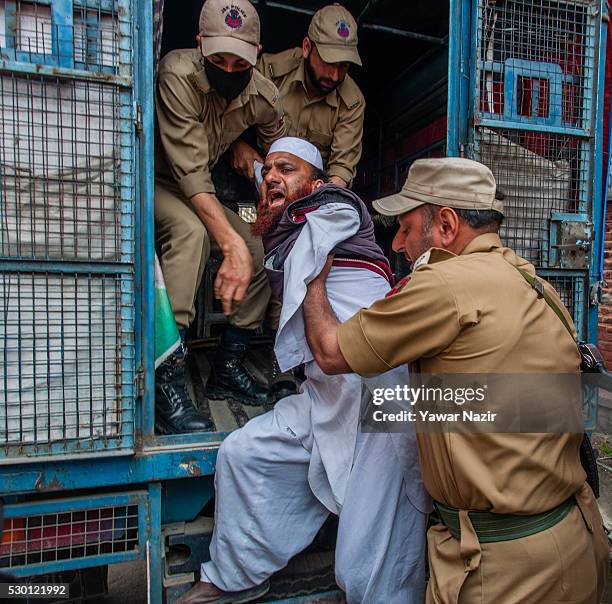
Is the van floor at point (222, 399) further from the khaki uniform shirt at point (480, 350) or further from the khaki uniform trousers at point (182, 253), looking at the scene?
the khaki uniform shirt at point (480, 350)

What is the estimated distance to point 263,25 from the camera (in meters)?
3.58

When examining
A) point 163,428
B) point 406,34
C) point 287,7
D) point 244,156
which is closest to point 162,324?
point 163,428

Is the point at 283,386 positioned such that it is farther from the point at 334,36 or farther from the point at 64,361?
the point at 334,36

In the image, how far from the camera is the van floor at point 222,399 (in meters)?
2.27

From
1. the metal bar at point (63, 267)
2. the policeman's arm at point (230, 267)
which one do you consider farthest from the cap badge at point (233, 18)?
the metal bar at point (63, 267)

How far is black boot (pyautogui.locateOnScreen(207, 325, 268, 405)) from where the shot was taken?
2.50 meters

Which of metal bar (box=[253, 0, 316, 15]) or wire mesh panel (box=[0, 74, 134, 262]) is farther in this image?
metal bar (box=[253, 0, 316, 15])

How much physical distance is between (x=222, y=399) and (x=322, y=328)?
1067 millimetres

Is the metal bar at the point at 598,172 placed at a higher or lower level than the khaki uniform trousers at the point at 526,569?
higher

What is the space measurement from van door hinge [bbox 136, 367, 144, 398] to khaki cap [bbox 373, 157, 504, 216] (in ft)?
3.45

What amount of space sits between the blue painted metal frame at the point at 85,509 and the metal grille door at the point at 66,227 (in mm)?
199

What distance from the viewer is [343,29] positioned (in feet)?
9.65

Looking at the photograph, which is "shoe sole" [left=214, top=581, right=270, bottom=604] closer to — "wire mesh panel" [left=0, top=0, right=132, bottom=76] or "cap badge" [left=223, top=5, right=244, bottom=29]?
"wire mesh panel" [left=0, top=0, right=132, bottom=76]

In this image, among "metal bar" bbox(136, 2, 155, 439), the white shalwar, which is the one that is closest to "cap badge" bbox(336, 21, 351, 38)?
"metal bar" bbox(136, 2, 155, 439)
